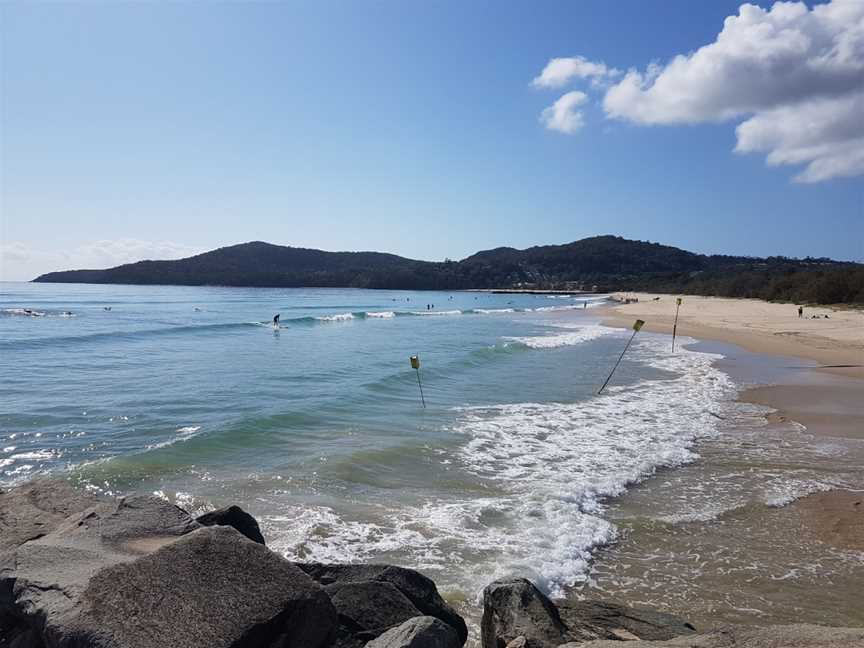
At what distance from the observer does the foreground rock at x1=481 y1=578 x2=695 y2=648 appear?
13.3ft

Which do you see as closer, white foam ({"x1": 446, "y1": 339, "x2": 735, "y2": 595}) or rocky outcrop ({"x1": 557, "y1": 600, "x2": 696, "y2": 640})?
rocky outcrop ({"x1": 557, "y1": 600, "x2": 696, "y2": 640})

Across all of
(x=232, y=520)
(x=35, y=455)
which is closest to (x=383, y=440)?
(x=232, y=520)

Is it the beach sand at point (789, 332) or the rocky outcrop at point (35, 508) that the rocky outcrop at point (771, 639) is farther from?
the beach sand at point (789, 332)

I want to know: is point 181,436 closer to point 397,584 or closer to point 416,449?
Answer: point 416,449

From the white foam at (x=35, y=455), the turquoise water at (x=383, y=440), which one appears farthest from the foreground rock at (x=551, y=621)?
the white foam at (x=35, y=455)

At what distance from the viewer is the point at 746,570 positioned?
621cm

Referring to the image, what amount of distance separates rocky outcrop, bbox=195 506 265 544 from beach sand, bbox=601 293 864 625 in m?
4.36

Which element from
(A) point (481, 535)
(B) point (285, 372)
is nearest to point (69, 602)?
(A) point (481, 535)

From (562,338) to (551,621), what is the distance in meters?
32.2

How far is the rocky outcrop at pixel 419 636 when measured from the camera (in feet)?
11.4

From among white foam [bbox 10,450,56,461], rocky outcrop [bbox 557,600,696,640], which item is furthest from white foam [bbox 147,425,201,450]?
rocky outcrop [bbox 557,600,696,640]

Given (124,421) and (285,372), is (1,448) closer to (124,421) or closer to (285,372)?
(124,421)

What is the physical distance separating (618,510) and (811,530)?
2.42m

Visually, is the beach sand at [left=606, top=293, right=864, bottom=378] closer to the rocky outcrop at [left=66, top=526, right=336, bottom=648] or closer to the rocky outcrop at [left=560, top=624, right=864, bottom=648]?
the rocky outcrop at [left=560, top=624, right=864, bottom=648]
